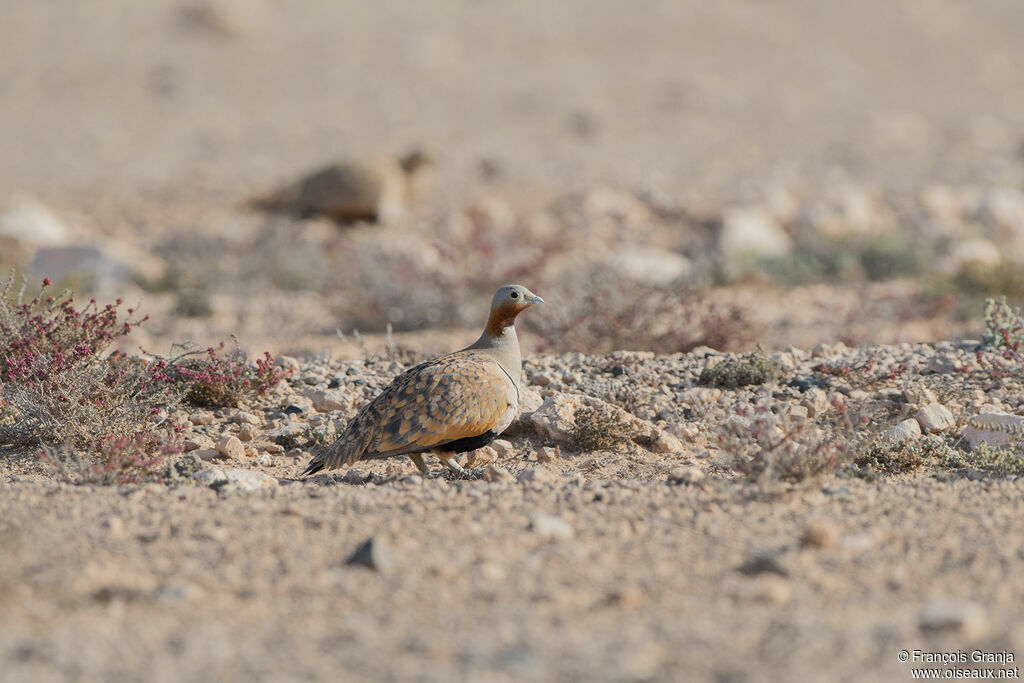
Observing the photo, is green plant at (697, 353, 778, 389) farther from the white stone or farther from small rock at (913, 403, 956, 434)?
the white stone

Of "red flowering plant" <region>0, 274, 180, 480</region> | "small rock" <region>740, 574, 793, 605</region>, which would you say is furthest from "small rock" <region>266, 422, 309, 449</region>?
"small rock" <region>740, 574, 793, 605</region>

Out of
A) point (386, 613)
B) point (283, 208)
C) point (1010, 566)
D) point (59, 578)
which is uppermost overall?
point (283, 208)

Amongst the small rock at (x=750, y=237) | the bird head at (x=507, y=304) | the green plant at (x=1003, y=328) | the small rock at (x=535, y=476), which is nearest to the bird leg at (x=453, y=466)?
the small rock at (x=535, y=476)

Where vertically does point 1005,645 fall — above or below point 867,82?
below

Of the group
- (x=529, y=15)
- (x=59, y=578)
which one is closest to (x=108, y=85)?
(x=529, y=15)

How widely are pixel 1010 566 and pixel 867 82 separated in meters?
30.2

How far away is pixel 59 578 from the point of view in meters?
3.82

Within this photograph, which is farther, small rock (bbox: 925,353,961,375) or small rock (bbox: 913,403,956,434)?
small rock (bbox: 925,353,961,375)

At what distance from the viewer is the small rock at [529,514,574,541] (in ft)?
14.5

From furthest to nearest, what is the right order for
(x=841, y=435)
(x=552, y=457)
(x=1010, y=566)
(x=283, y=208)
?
1. (x=283, y=208)
2. (x=552, y=457)
3. (x=841, y=435)
4. (x=1010, y=566)

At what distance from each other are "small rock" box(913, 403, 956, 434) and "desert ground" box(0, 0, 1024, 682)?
0.09ft

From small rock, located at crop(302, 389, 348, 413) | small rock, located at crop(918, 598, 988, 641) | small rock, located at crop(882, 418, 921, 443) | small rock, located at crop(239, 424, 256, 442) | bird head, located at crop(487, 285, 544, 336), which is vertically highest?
bird head, located at crop(487, 285, 544, 336)

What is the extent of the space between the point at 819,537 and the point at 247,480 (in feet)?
8.85

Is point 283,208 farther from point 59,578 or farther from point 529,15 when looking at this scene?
point 529,15
